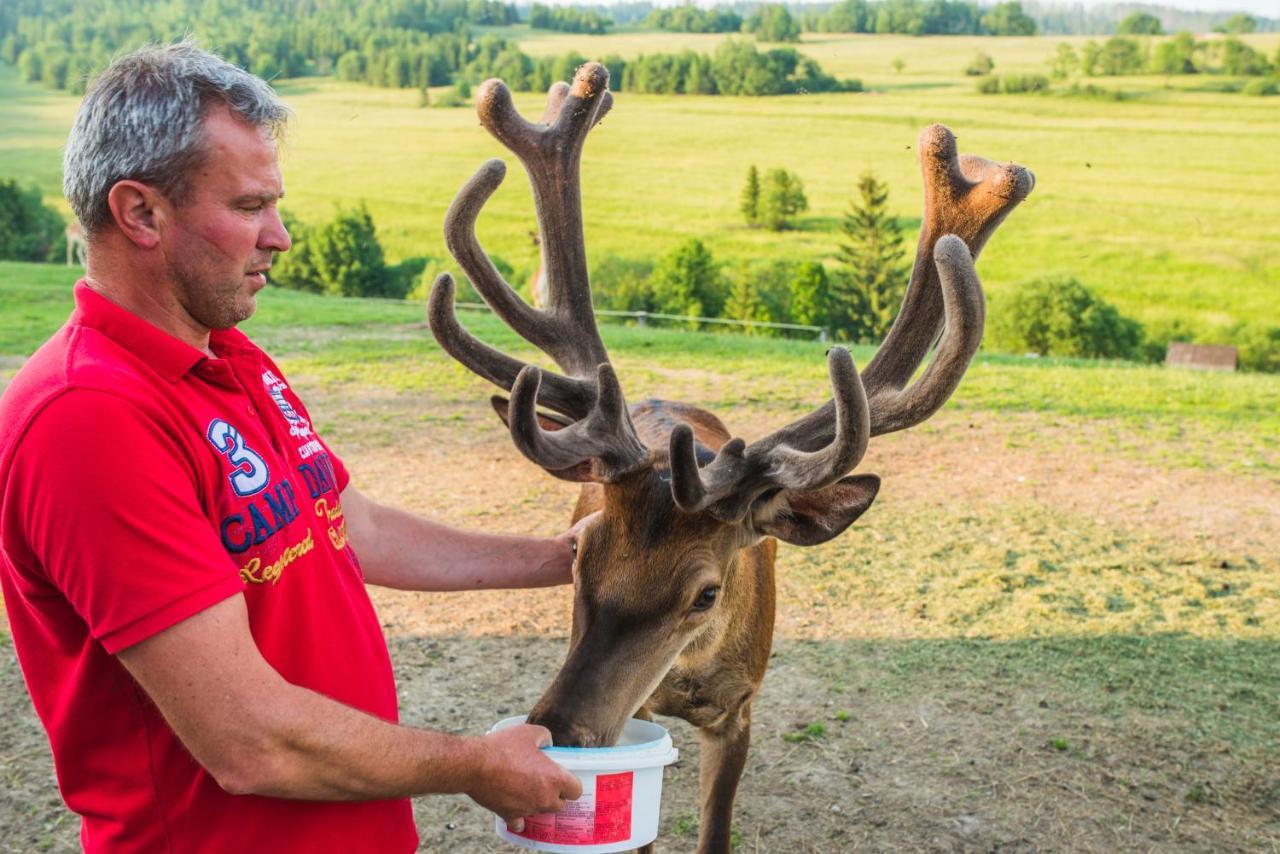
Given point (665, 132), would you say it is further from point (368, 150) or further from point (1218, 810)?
point (1218, 810)

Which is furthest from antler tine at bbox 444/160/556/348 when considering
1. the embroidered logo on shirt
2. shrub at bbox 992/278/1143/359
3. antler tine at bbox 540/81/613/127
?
shrub at bbox 992/278/1143/359

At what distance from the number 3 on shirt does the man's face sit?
9.8 inches

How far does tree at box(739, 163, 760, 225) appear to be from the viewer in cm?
8906

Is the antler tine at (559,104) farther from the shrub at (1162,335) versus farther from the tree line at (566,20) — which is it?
the tree line at (566,20)

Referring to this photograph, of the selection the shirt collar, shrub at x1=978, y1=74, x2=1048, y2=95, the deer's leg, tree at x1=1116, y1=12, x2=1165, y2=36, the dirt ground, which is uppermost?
tree at x1=1116, y1=12, x2=1165, y2=36

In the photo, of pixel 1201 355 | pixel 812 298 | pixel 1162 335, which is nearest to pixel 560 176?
pixel 1201 355

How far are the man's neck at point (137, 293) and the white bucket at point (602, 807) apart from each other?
3.83 feet

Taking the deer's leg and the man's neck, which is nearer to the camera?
the man's neck

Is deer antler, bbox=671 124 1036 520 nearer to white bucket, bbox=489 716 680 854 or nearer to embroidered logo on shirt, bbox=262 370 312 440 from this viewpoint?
white bucket, bbox=489 716 680 854

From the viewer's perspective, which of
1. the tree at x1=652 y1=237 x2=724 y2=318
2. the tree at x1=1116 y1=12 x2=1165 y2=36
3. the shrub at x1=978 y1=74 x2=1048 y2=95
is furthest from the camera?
the tree at x1=1116 y1=12 x2=1165 y2=36

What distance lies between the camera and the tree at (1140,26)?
136m

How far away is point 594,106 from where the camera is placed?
461 centimetres

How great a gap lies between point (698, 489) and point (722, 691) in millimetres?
1301

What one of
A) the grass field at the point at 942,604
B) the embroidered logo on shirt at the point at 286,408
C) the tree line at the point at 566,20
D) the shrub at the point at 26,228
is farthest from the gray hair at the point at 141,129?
the tree line at the point at 566,20
